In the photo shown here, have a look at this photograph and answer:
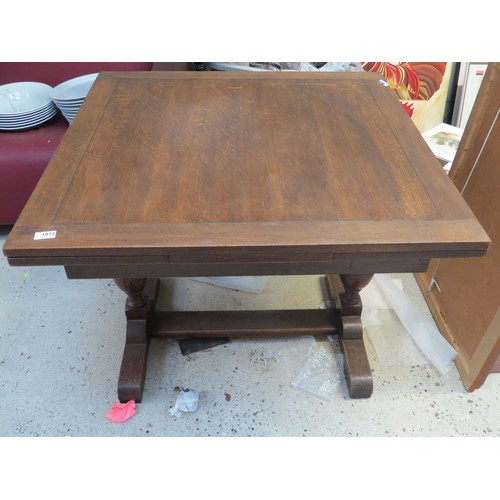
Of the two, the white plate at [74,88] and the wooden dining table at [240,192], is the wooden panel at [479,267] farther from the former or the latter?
the white plate at [74,88]

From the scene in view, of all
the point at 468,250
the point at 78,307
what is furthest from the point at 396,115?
the point at 78,307

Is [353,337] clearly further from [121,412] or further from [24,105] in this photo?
[24,105]

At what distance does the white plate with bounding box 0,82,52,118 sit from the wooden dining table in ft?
2.02

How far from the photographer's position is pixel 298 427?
140 centimetres

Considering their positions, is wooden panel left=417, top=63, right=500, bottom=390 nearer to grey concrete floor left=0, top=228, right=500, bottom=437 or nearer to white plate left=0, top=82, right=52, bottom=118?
grey concrete floor left=0, top=228, right=500, bottom=437

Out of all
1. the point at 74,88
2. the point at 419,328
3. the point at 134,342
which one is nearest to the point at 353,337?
the point at 419,328

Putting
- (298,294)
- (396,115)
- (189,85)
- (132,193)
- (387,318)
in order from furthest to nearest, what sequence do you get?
(298,294)
(387,318)
(189,85)
(396,115)
(132,193)

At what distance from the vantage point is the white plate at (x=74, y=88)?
1900 millimetres

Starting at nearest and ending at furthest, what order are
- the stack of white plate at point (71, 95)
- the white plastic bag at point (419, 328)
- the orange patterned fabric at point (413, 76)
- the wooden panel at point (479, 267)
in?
the wooden panel at point (479, 267), the white plastic bag at point (419, 328), the stack of white plate at point (71, 95), the orange patterned fabric at point (413, 76)

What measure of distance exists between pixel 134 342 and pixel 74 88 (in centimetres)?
116

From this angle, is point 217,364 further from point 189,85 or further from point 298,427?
point 189,85

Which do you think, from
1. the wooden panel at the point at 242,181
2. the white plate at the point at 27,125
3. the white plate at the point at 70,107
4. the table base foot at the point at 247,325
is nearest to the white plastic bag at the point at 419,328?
the table base foot at the point at 247,325

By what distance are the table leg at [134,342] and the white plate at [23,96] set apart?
0.99 meters

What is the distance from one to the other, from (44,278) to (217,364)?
0.86 metres
